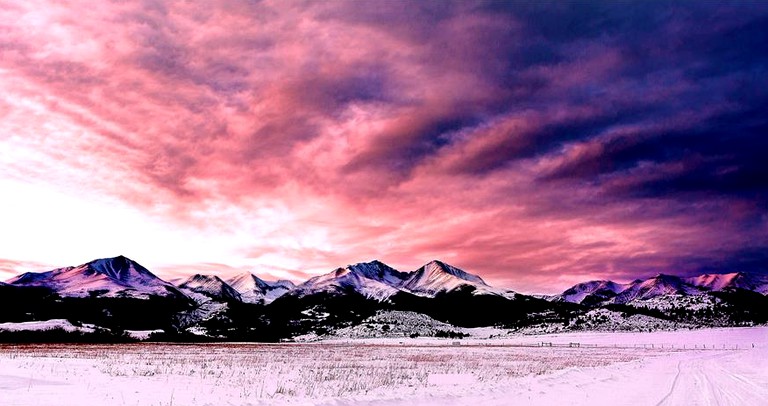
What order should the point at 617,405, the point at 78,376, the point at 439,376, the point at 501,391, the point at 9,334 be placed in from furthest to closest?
the point at 9,334 → the point at 439,376 → the point at 78,376 → the point at 501,391 → the point at 617,405

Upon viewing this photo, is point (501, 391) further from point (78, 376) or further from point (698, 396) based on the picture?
point (78, 376)

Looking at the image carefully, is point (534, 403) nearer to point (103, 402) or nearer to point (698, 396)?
point (698, 396)

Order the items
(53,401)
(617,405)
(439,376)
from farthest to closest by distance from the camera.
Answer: (439,376)
(617,405)
(53,401)

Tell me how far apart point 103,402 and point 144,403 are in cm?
143

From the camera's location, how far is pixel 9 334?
4606 inches

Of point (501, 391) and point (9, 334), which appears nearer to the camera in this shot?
point (501, 391)

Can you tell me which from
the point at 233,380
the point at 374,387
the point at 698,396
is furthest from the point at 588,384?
the point at 233,380

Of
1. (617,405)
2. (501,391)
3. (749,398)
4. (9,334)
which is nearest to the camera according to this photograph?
(617,405)

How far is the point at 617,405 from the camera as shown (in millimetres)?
18281

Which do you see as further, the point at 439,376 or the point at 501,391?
the point at 439,376

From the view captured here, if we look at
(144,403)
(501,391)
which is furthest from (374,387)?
(144,403)

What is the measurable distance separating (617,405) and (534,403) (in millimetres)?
2798

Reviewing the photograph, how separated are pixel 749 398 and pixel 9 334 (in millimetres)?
139185

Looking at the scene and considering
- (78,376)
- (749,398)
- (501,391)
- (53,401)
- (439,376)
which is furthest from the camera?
(439,376)
